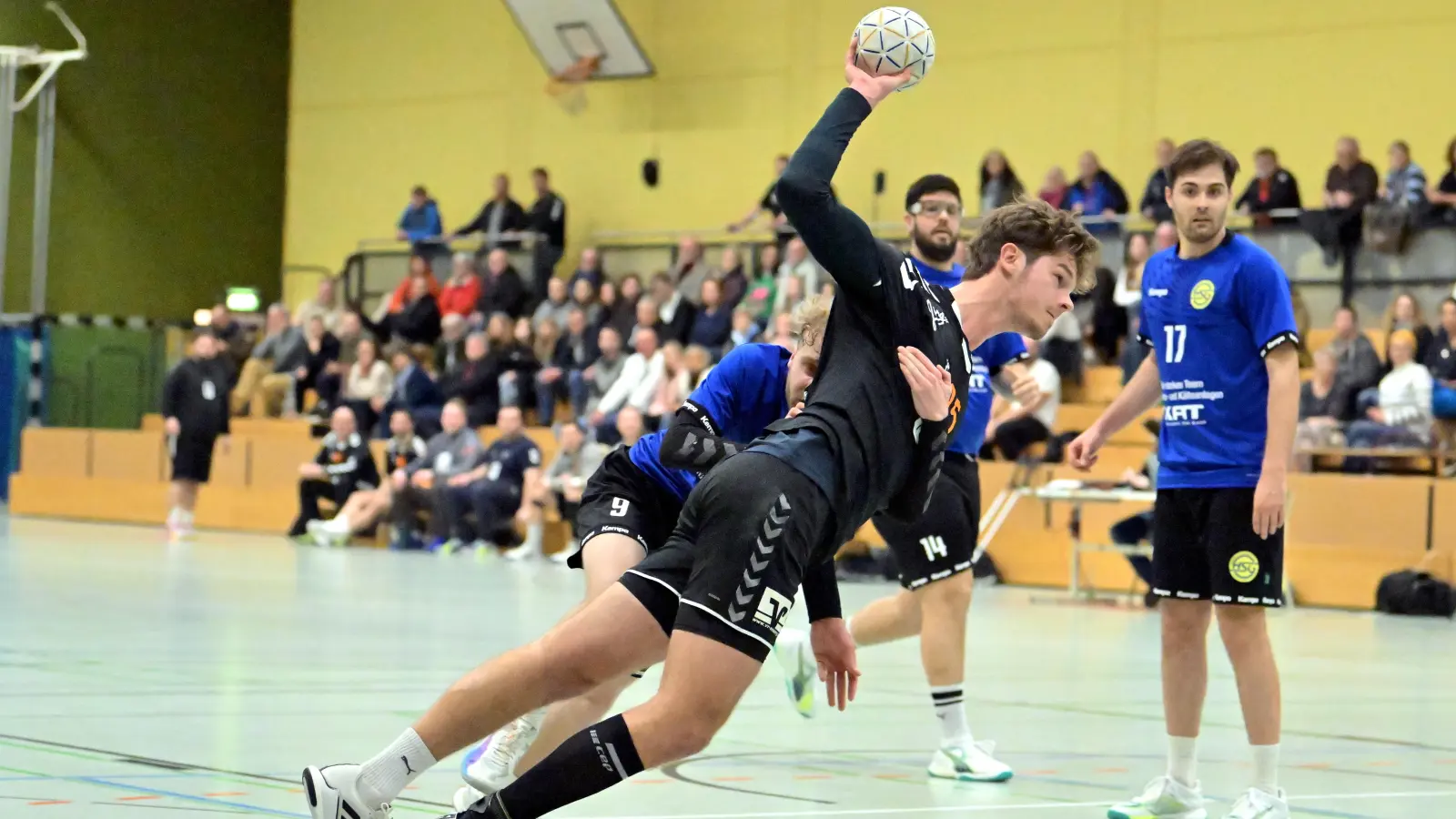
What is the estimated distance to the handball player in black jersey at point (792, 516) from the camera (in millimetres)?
4043

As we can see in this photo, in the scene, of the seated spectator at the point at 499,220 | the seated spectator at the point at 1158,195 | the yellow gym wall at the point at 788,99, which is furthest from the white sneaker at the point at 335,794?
the seated spectator at the point at 499,220

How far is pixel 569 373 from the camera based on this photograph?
22812 millimetres

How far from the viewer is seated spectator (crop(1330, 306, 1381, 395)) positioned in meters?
16.8

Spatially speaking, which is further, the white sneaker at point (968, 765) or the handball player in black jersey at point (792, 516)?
the white sneaker at point (968, 765)

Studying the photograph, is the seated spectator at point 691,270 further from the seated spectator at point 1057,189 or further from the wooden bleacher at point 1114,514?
the seated spectator at point 1057,189

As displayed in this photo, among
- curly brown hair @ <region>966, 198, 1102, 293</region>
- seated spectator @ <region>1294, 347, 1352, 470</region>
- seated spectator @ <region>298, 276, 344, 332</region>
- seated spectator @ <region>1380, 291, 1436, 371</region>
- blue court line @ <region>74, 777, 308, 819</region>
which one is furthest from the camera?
seated spectator @ <region>298, 276, 344, 332</region>

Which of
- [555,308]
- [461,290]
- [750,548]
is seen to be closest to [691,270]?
[555,308]

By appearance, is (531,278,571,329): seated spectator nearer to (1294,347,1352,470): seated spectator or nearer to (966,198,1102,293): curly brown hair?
(1294,347,1352,470): seated spectator

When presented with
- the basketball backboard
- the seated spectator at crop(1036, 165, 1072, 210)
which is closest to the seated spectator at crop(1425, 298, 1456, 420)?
the seated spectator at crop(1036, 165, 1072, 210)

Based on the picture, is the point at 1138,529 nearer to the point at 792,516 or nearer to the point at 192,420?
the point at 192,420

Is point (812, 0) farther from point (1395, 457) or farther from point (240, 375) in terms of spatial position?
point (1395, 457)

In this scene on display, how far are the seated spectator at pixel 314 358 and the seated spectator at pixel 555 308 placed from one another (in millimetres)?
3218

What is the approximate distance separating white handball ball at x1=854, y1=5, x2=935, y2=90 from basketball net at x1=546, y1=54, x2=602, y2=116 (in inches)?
932

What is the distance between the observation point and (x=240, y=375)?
26.8 m
